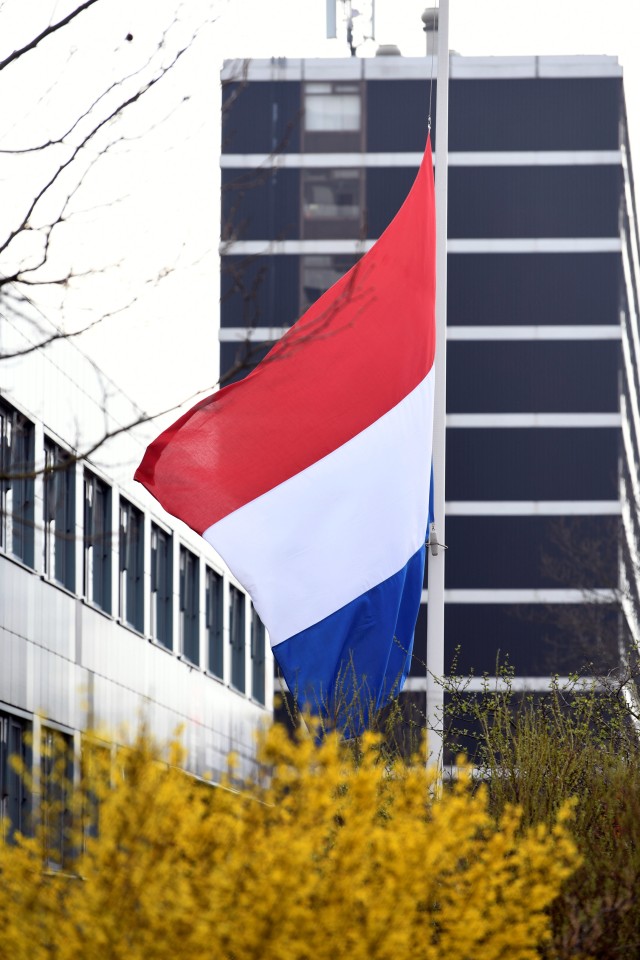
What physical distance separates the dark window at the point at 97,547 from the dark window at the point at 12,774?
4196mm

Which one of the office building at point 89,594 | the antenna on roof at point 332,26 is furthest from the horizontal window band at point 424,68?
the office building at point 89,594

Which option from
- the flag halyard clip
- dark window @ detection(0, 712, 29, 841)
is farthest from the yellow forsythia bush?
dark window @ detection(0, 712, 29, 841)

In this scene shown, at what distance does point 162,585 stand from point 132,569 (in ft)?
7.73

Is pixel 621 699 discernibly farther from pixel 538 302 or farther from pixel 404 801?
pixel 538 302

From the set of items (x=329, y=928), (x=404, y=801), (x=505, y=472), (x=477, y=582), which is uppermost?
(x=505, y=472)

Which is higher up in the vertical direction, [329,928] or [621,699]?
[621,699]

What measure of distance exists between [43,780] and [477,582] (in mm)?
51609

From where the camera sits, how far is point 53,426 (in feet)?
85.2

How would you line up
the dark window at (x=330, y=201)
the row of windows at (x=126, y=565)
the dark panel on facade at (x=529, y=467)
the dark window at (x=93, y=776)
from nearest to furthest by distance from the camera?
1. the dark window at (x=93, y=776)
2. the row of windows at (x=126, y=565)
3. the dark panel on facade at (x=529, y=467)
4. the dark window at (x=330, y=201)

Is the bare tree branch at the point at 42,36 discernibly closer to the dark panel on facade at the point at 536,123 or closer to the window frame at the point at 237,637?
the window frame at the point at 237,637

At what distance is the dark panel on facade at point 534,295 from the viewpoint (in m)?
59.9

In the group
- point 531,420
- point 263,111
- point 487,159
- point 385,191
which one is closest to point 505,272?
point 487,159

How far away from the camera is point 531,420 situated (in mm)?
59406

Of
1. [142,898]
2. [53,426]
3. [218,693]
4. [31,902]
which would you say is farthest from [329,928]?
[218,693]
